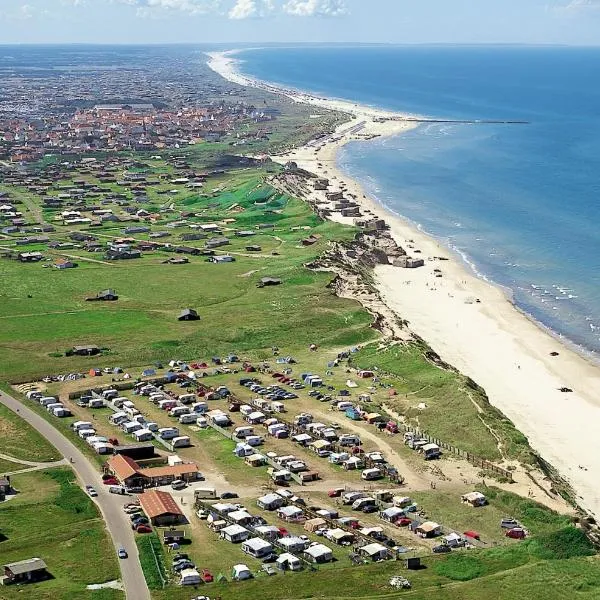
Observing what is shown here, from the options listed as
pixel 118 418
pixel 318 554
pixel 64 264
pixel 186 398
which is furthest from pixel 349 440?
pixel 64 264

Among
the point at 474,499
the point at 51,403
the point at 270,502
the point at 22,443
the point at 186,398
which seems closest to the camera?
the point at 270,502

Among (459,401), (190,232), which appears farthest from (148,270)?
(459,401)

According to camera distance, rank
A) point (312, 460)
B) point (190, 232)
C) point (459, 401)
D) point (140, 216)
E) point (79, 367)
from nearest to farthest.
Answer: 1. point (312, 460)
2. point (459, 401)
3. point (79, 367)
4. point (190, 232)
5. point (140, 216)

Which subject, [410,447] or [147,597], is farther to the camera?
[410,447]

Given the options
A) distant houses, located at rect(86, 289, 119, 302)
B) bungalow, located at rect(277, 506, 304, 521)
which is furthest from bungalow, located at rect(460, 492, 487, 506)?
distant houses, located at rect(86, 289, 119, 302)

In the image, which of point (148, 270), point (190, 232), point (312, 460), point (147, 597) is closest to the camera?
point (147, 597)

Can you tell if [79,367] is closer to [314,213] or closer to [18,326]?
[18,326]

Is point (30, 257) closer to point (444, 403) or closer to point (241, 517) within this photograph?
point (444, 403)
